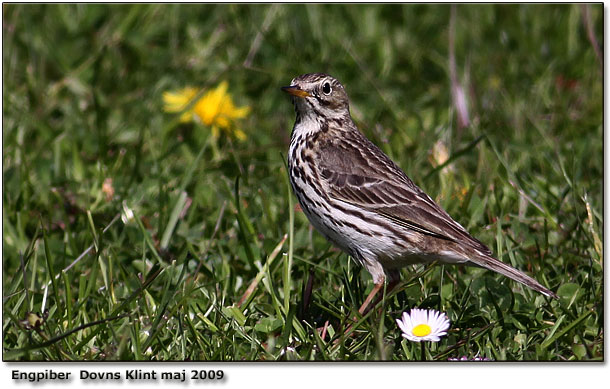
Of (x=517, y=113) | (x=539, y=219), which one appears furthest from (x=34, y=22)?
(x=539, y=219)

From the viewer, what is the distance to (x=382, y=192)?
18.2 feet

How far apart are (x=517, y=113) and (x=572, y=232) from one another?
243cm

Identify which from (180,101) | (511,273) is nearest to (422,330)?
(511,273)

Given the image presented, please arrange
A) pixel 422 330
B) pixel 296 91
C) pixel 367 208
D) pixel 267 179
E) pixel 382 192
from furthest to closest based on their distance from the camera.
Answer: pixel 267 179
pixel 296 91
pixel 382 192
pixel 367 208
pixel 422 330

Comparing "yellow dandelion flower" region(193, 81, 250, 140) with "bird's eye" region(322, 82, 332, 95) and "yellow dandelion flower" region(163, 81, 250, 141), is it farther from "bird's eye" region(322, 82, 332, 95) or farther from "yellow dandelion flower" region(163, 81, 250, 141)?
"bird's eye" region(322, 82, 332, 95)

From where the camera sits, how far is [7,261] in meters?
6.08

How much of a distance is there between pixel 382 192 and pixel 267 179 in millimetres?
1915

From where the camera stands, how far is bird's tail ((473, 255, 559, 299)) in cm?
497

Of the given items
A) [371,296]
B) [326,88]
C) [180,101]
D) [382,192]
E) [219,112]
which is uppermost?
[180,101]

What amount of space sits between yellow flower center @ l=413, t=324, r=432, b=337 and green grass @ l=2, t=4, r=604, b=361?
151 mm

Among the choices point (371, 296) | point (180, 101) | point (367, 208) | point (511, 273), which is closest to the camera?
point (511, 273)

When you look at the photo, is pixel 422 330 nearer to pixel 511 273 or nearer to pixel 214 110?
pixel 511 273

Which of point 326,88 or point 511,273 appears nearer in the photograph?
point 511,273

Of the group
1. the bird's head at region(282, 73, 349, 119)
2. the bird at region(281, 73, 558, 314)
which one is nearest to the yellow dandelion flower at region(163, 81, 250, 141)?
the bird's head at region(282, 73, 349, 119)
